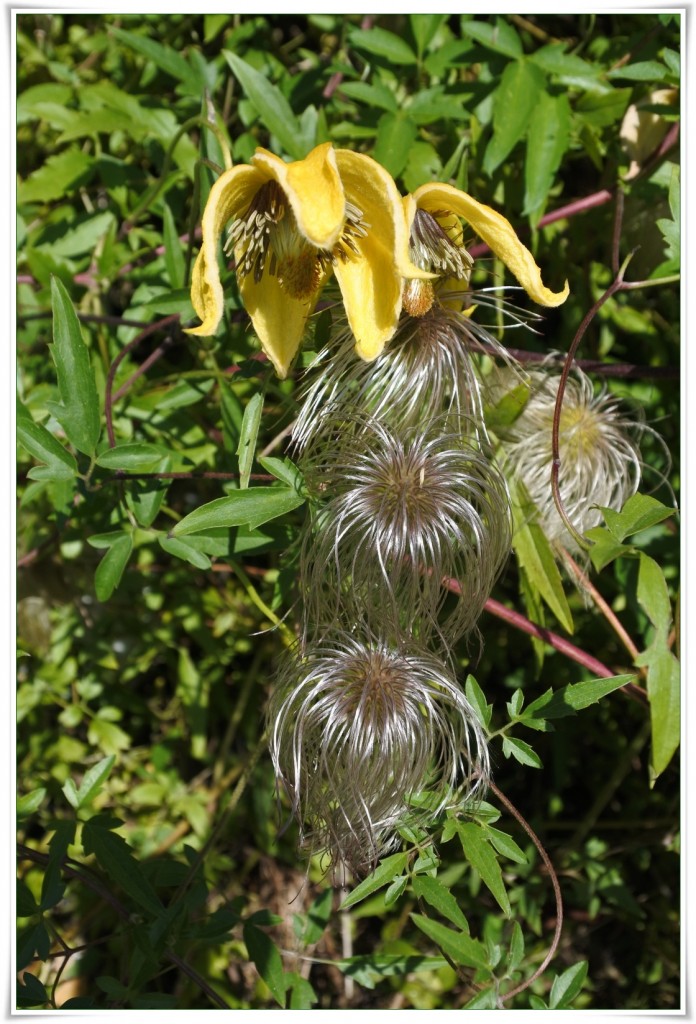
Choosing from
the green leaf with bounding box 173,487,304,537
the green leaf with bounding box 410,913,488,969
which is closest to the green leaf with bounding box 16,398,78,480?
the green leaf with bounding box 173,487,304,537

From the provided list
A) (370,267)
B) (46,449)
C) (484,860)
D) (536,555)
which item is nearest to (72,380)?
(46,449)

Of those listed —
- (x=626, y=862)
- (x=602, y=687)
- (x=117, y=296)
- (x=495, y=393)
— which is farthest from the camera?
(x=626, y=862)

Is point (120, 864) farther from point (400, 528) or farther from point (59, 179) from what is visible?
point (59, 179)

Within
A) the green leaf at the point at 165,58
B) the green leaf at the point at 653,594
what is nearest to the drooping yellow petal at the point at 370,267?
the green leaf at the point at 653,594

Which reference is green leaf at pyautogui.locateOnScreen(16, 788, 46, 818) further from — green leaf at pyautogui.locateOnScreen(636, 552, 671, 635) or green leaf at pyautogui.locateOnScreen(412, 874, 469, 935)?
green leaf at pyautogui.locateOnScreen(636, 552, 671, 635)

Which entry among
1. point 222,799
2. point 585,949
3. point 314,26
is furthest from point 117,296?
point 585,949

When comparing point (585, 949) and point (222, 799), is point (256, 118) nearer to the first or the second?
point (222, 799)
